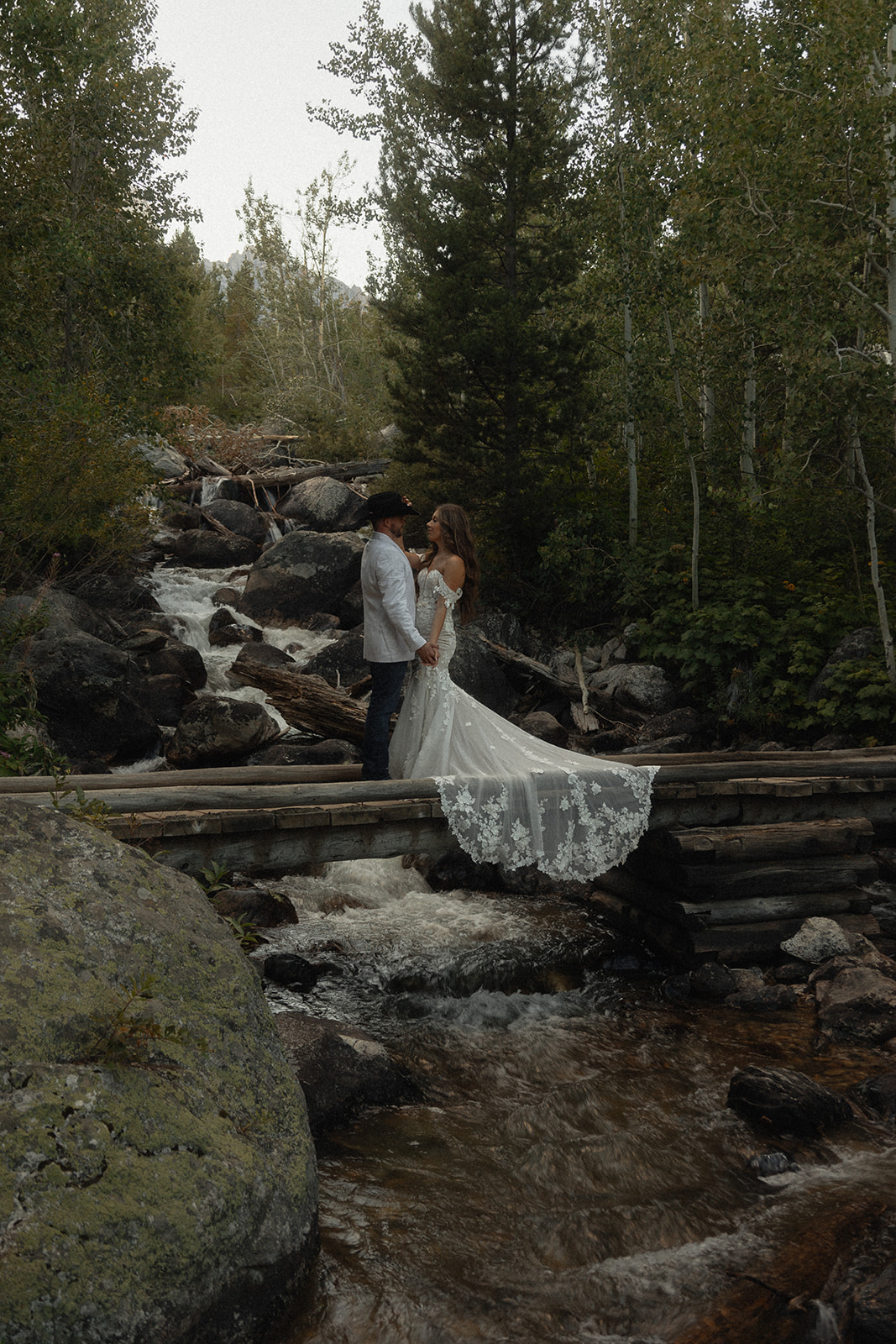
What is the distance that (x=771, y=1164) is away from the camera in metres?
4.27

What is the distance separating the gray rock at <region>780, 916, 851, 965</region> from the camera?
6914 millimetres

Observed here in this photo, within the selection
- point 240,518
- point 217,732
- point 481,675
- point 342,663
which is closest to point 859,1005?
point 217,732

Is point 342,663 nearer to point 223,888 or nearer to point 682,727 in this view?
point 682,727

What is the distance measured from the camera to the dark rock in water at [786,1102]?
15.0ft

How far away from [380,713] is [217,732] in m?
4.82

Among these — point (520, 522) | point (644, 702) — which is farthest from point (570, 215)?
point (644, 702)

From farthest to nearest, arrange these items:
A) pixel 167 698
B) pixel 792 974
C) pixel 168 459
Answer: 1. pixel 168 459
2. pixel 167 698
3. pixel 792 974

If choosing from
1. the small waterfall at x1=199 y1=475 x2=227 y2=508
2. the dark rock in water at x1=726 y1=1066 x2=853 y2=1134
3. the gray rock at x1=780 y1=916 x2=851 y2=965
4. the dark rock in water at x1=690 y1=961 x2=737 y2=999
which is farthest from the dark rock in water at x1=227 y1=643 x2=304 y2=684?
the dark rock in water at x1=726 y1=1066 x2=853 y2=1134

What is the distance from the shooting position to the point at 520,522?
17016mm

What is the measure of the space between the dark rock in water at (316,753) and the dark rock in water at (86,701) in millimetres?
1937

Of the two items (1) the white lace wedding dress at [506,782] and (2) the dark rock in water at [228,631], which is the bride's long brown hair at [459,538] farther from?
(2) the dark rock in water at [228,631]

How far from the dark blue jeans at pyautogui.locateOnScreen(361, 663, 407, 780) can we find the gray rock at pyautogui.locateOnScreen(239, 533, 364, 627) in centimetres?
1000

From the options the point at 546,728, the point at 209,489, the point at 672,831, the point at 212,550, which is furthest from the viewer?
the point at 209,489

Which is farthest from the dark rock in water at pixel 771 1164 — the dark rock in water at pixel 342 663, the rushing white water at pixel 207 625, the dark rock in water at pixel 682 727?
the dark rock in water at pixel 342 663
